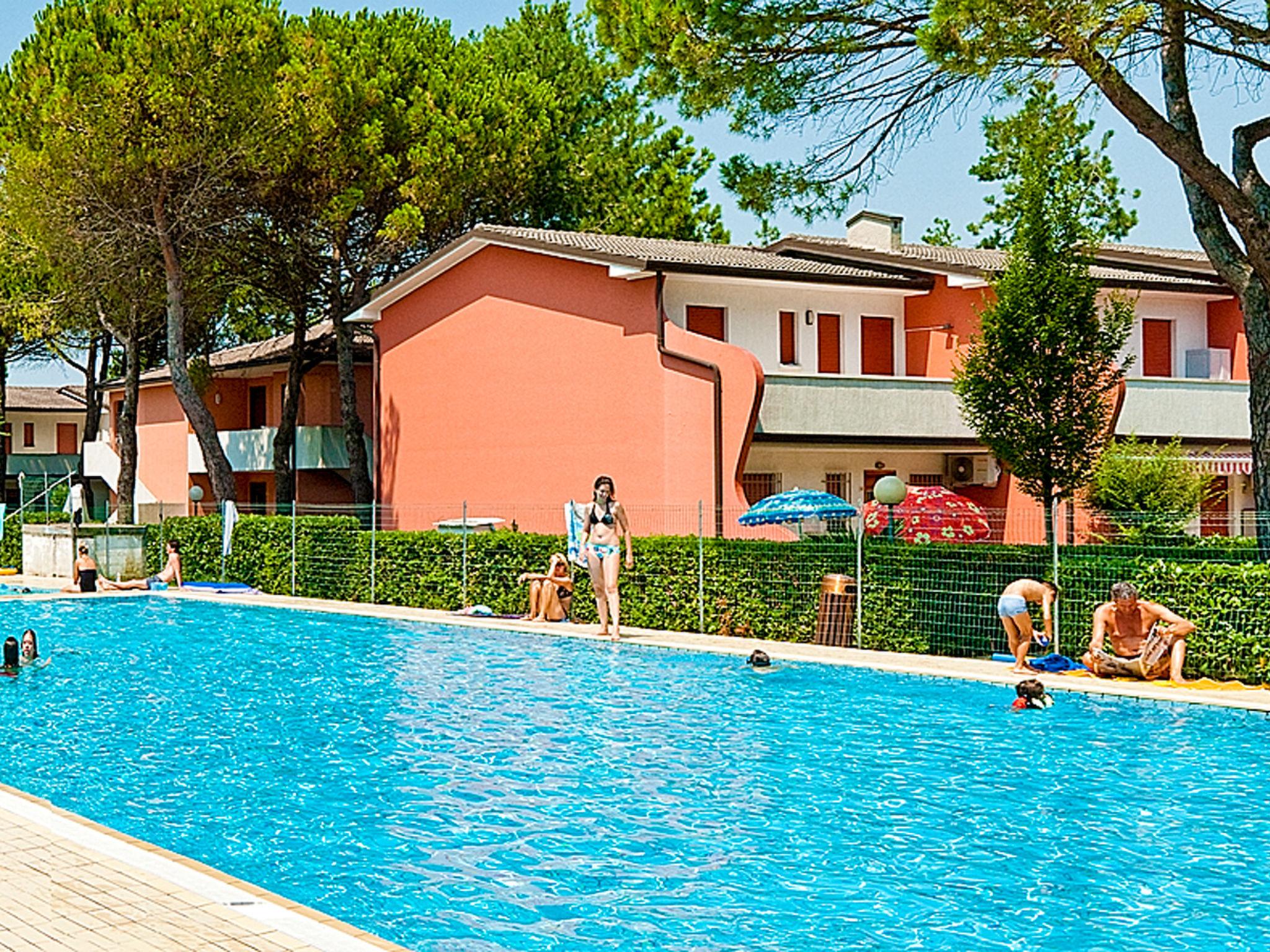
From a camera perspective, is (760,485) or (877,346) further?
(877,346)

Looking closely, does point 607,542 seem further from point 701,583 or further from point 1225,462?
point 1225,462

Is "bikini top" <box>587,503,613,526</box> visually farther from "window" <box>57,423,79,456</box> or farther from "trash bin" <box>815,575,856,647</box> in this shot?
"window" <box>57,423,79,456</box>

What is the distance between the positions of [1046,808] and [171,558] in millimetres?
25353

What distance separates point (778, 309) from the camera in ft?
99.6

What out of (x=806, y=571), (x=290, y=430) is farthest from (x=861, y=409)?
(x=290, y=430)

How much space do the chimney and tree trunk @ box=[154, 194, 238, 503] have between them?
54.9 ft

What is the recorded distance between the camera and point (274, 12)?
1387 inches

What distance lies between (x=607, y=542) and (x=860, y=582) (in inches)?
144

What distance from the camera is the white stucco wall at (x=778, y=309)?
29266 mm

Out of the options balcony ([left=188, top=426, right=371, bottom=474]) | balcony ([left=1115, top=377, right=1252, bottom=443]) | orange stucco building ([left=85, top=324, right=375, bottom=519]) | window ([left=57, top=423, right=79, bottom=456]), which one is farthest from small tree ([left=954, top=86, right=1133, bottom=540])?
window ([left=57, top=423, right=79, bottom=456])

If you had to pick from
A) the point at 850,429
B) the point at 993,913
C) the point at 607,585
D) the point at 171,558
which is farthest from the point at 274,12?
the point at 993,913

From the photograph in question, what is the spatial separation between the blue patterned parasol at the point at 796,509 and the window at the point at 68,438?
5658 centimetres

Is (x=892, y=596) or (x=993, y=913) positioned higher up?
(x=892, y=596)

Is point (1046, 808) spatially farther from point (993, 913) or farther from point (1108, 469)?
point (1108, 469)
